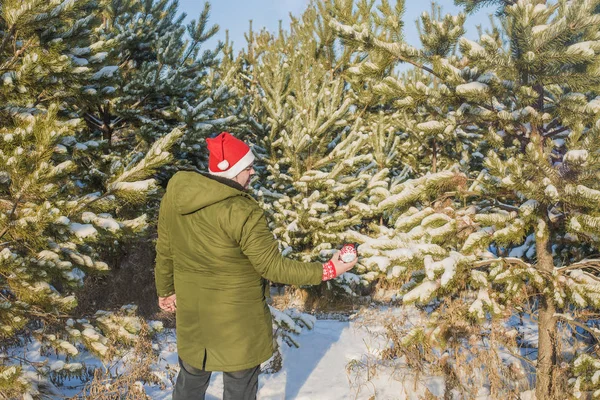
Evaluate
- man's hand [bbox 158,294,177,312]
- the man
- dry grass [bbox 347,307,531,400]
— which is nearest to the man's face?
the man

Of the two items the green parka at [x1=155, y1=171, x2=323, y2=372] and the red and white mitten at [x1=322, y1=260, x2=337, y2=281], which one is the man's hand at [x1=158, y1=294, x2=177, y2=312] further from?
the red and white mitten at [x1=322, y1=260, x2=337, y2=281]

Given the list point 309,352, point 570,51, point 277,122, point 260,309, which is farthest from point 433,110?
point 277,122

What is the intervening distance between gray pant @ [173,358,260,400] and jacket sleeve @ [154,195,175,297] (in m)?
0.48

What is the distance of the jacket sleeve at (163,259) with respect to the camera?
8.91ft

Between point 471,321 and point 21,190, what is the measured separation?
3.47 m

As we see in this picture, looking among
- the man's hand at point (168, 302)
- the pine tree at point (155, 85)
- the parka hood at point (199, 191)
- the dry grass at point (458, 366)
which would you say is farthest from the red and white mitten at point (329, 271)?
the pine tree at point (155, 85)

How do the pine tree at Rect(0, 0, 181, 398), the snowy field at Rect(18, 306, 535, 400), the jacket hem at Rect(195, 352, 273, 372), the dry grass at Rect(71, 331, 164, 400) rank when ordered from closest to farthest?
the jacket hem at Rect(195, 352, 273, 372), the pine tree at Rect(0, 0, 181, 398), the dry grass at Rect(71, 331, 164, 400), the snowy field at Rect(18, 306, 535, 400)

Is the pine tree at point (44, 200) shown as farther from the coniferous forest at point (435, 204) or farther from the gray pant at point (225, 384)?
the gray pant at point (225, 384)

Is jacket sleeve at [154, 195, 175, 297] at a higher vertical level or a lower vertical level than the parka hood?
lower

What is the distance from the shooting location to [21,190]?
119 inches

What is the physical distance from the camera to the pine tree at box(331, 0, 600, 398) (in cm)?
294

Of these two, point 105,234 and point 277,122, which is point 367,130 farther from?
point 105,234

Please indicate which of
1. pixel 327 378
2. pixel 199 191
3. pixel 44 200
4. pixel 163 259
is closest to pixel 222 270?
pixel 199 191

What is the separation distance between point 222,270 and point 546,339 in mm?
2748
